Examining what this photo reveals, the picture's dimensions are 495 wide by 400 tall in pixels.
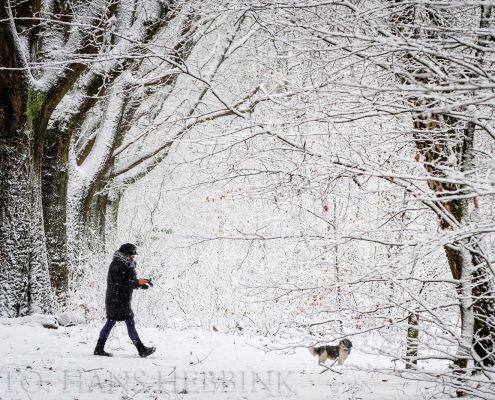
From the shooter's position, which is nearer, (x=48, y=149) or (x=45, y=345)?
(x=45, y=345)

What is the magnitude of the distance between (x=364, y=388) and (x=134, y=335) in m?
2.98

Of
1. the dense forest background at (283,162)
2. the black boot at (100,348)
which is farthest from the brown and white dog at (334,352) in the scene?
the black boot at (100,348)

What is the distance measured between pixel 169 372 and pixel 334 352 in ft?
6.97

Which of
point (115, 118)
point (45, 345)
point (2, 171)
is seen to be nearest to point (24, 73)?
point (2, 171)

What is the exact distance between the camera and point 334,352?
6723 millimetres

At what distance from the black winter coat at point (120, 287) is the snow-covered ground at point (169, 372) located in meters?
0.57

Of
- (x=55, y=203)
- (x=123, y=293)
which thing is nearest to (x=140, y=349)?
(x=123, y=293)

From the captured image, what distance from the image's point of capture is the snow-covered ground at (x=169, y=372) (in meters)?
4.96

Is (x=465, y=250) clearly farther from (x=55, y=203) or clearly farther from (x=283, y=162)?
(x=55, y=203)

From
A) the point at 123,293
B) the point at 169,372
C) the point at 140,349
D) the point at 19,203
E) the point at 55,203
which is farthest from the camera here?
the point at 55,203

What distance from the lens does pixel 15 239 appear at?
313 inches

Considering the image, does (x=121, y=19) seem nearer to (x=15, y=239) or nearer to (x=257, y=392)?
(x=15, y=239)

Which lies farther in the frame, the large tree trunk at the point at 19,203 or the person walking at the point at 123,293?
the large tree trunk at the point at 19,203

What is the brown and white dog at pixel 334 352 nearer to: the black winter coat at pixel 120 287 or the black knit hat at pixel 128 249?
the black winter coat at pixel 120 287
